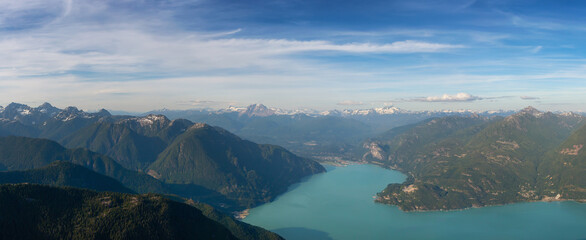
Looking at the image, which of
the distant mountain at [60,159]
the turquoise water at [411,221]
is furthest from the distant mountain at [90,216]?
the distant mountain at [60,159]

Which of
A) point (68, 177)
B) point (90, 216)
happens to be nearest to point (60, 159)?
point (68, 177)

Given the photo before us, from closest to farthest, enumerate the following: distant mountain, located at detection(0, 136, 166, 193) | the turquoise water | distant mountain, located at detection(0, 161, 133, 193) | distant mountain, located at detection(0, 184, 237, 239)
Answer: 1. distant mountain, located at detection(0, 184, 237, 239)
2. the turquoise water
3. distant mountain, located at detection(0, 161, 133, 193)
4. distant mountain, located at detection(0, 136, 166, 193)

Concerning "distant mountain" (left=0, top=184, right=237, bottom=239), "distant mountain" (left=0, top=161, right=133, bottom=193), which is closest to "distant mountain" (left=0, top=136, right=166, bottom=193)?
A: "distant mountain" (left=0, top=161, right=133, bottom=193)

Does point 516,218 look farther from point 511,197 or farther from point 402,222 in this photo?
point 402,222

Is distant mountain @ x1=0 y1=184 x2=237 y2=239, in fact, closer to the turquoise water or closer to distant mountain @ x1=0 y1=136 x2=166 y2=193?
the turquoise water

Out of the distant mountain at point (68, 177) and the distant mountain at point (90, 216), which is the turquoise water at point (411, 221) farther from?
the distant mountain at point (68, 177)

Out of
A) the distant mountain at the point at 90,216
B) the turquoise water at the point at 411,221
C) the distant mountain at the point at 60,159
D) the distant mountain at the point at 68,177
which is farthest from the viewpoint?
the distant mountain at the point at 60,159

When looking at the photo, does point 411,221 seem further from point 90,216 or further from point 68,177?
point 68,177
